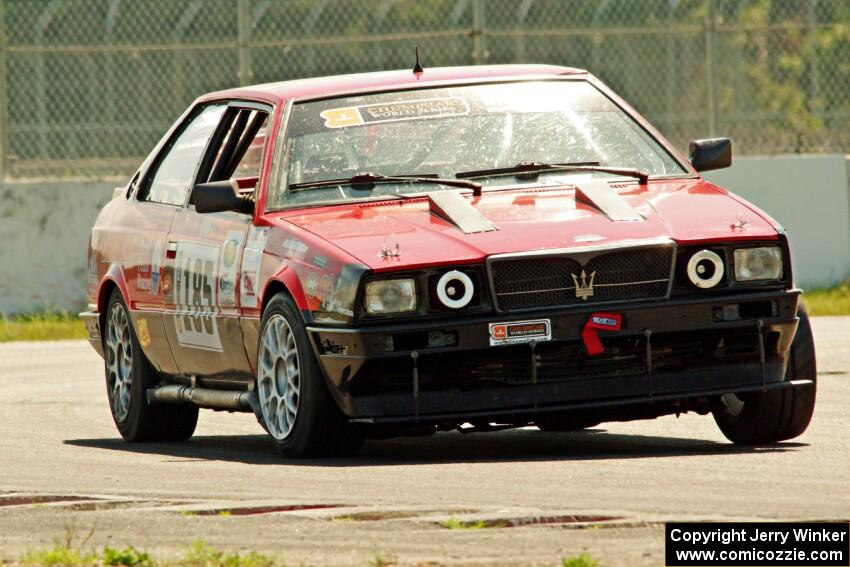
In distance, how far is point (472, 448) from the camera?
29.2ft

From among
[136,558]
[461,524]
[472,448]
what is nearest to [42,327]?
[472,448]

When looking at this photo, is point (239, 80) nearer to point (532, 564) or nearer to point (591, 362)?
point (591, 362)

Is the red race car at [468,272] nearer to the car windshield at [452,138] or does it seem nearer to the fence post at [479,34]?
the car windshield at [452,138]

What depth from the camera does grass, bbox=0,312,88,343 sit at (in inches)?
672

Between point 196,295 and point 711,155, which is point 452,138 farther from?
point 196,295

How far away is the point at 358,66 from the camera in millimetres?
18281

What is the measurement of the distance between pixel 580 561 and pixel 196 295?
431 centimetres

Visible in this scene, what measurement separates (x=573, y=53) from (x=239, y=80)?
9.80ft

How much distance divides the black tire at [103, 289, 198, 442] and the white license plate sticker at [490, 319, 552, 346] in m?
2.79

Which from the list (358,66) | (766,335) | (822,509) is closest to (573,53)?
(358,66)

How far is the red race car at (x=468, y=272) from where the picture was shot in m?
7.74

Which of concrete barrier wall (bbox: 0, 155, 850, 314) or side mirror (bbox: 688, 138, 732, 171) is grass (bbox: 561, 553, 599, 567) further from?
concrete barrier wall (bbox: 0, 155, 850, 314)

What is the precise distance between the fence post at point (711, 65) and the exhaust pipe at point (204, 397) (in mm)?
9138

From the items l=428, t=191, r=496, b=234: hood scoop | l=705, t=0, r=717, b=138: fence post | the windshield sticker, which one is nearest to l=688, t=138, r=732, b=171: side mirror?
the windshield sticker
